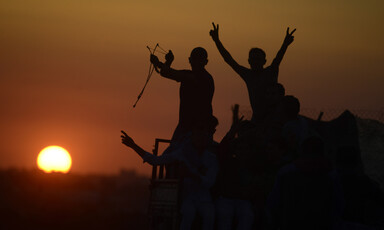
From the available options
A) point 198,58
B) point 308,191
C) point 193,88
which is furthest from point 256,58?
point 308,191

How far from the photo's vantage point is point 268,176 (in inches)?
464

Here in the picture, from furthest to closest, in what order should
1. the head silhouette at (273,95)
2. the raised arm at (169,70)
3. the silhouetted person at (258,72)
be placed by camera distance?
the silhouetted person at (258,72)
the head silhouette at (273,95)
the raised arm at (169,70)

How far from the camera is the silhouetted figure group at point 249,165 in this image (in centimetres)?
974

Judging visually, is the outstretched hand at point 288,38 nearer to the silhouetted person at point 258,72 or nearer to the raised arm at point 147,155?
the silhouetted person at point 258,72

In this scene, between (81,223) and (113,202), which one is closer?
(81,223)

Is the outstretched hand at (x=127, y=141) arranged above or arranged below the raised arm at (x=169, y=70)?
below

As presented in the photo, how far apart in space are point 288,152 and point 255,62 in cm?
243

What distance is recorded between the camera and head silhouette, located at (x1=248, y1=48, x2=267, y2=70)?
1412 cm

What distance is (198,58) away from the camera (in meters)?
12.9

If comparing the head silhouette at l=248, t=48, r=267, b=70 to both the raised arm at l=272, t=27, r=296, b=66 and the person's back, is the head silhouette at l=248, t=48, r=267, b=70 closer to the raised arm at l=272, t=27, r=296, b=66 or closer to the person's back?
the raised arm at l=272, t=27, r=296, b=66

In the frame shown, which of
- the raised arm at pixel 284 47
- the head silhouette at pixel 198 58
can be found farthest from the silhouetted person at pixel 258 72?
the head silhouette at pixel 198 58

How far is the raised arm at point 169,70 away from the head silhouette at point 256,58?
69.2 inches

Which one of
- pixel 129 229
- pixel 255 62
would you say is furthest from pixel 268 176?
pixel 129 229

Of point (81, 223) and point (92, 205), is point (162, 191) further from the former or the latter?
point (92, 205)
